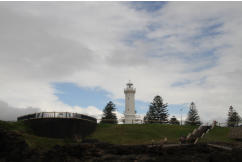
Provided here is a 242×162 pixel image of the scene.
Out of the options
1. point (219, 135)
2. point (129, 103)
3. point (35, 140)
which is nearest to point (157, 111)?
point (129, 103)

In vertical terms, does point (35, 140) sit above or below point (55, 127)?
below

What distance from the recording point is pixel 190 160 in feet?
90.5

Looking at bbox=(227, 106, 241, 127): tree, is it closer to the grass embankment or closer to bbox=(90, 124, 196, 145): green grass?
bbox=(90, 124, 196, 145): green grass

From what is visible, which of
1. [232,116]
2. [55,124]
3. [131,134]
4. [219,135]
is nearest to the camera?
[55,124]

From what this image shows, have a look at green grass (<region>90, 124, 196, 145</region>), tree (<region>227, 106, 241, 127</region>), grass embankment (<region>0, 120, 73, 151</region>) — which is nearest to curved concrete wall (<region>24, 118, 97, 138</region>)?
grass embankment (<region>0, 120, 73, 151</region>)

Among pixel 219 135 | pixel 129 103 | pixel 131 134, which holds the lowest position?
pixel 219 135

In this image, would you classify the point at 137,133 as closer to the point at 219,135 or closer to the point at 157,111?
the point at 219,135

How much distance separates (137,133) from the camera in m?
44.6

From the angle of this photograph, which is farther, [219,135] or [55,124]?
[219,135]

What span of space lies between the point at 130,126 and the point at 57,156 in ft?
79.6

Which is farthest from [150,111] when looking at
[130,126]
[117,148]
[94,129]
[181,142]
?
[117,148]

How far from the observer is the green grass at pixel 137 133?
3978cm

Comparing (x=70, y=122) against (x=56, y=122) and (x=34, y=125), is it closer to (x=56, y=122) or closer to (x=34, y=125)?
(x=56, y=122)

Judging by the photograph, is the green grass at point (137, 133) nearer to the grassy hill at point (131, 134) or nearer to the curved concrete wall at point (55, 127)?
the grassy hill at point (131, 134)
